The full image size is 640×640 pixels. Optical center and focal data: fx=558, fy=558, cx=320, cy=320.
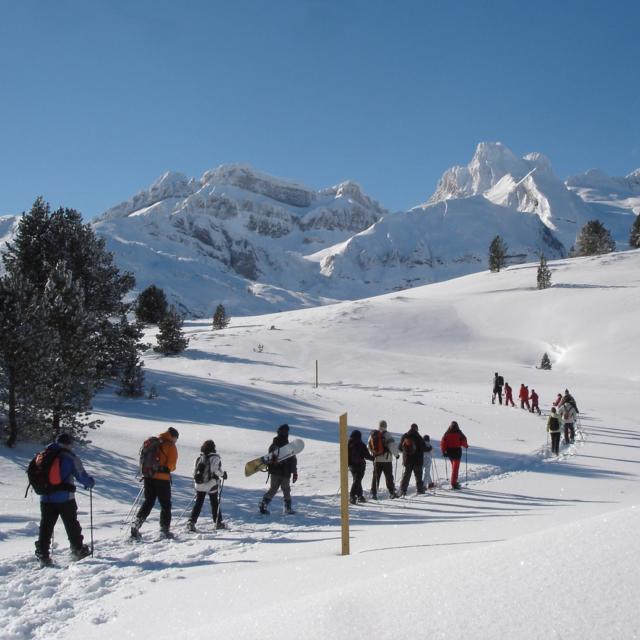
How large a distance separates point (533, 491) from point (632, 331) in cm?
4091

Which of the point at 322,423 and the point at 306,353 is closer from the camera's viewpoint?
the point at 322,423

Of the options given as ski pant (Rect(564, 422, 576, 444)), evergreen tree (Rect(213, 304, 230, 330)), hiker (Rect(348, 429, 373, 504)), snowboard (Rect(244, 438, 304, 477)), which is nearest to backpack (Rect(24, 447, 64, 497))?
snowboard (Rect(244, 438, 304, 477))

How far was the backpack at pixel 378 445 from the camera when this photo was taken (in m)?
11.2

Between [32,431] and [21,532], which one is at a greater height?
[32,431]

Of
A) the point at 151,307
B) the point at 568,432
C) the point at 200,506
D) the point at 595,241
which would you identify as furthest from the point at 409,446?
the point at 595,241

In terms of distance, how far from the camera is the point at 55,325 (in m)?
14.1

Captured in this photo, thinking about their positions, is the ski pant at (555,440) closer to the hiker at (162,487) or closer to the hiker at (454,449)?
the hiker at (454,449)

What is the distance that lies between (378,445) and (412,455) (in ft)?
2.44

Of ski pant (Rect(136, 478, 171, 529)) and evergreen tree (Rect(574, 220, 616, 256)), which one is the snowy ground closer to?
ski pant (Rect(136, 478, 171, 529))

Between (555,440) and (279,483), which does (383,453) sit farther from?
(555,440)

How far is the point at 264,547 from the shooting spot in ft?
23.3

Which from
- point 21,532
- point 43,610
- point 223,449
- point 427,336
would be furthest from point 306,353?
point 43,610

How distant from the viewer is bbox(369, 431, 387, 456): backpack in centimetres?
1123

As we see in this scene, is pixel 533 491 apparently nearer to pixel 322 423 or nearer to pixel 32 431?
pixel 322 423
